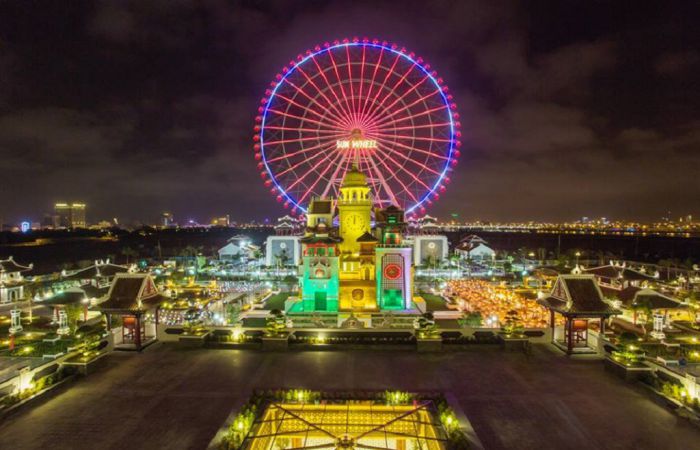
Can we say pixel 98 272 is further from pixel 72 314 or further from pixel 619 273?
pixel 619 273

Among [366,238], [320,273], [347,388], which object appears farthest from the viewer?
[366,238]

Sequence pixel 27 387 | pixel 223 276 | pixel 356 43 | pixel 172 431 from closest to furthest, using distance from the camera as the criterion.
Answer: pixel 172 431 < pixel 27 387 < pixel 356 43 < pixel 223 276

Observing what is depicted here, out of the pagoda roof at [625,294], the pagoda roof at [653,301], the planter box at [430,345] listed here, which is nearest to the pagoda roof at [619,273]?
the pagoda roof at [625,294]

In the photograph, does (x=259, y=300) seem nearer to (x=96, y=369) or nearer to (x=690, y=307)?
(x=96, y=369)

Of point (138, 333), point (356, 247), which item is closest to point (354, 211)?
point (356, 247)

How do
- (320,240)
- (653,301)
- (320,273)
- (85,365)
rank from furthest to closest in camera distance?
1. (320,240)
2. (320,273)
3. (653,301)
4. (85,365)

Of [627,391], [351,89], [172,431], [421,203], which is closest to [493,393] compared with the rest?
[627,391]
